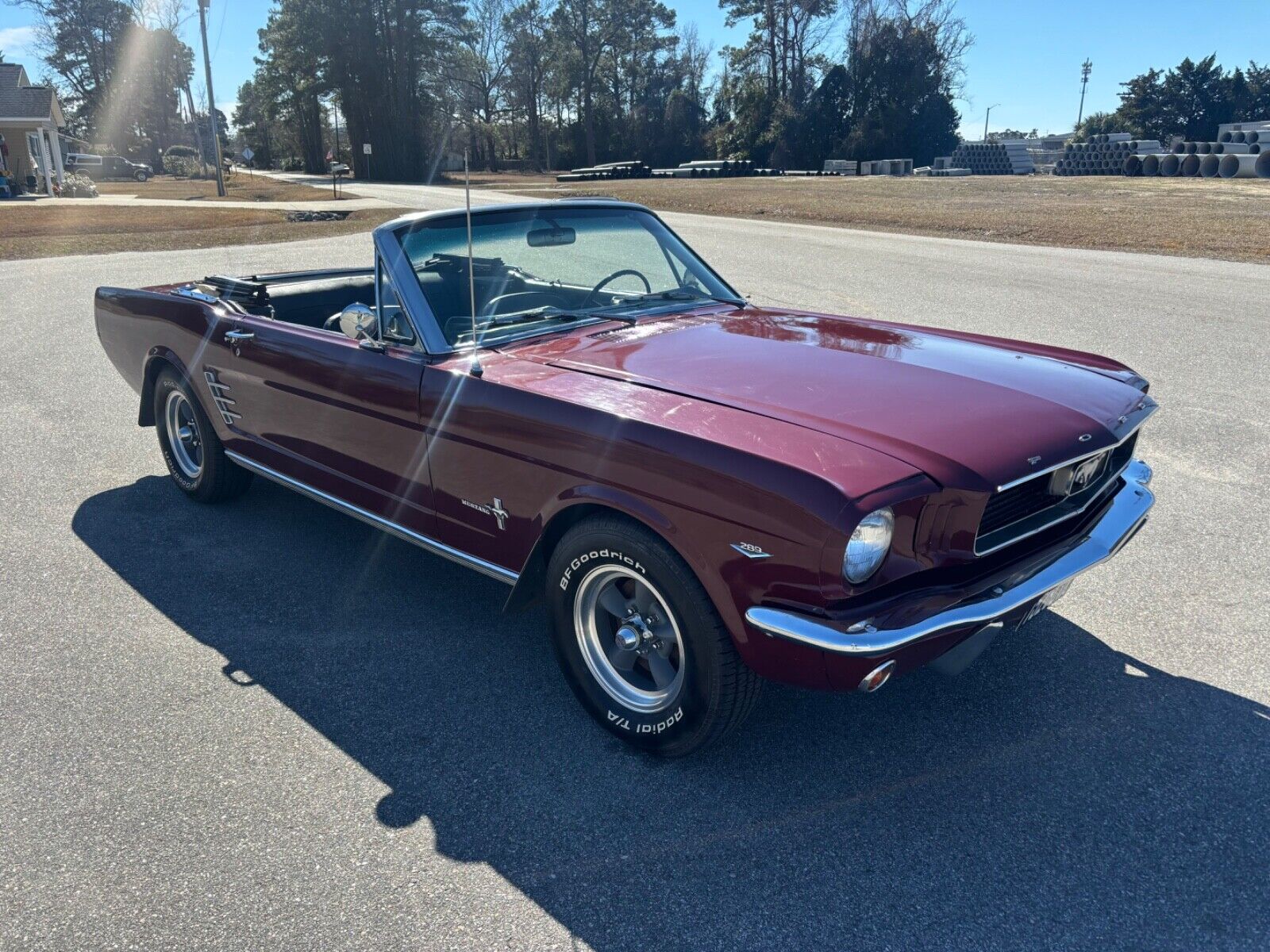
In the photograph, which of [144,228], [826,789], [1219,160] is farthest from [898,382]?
[1219,160]

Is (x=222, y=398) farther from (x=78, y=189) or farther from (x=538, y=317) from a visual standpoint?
(x=78, y=189)

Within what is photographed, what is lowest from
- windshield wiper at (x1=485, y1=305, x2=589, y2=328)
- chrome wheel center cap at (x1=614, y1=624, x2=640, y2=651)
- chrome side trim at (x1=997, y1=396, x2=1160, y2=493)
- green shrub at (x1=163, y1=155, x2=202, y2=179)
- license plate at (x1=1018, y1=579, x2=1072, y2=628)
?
chrome wheel center cap at (x1=614, y1=624, x2=640, y2=651)

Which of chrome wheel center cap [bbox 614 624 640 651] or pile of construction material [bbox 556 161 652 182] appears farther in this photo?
pile of construction material [bbox 556 161 652 182]

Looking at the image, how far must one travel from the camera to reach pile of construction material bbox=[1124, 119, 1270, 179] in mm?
32219

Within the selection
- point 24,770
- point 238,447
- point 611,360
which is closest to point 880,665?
point 611,360

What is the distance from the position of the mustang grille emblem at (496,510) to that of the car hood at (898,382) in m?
0.51

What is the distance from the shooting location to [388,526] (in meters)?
3.76

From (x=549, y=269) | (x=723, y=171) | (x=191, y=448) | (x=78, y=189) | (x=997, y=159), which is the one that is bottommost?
(x=191, y=448)

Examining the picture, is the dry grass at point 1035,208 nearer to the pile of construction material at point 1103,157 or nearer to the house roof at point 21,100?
the pile of construction material at point 1103,157

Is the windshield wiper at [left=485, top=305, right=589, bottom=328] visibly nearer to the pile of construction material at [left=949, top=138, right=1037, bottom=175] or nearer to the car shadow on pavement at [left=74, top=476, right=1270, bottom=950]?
the car shadow on pavement at [left=74, top=476, right=1270, bottom=950]

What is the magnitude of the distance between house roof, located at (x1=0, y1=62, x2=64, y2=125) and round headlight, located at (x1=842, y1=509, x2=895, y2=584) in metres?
49.5

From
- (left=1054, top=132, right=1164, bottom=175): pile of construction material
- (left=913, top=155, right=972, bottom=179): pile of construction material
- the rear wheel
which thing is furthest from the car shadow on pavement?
(left=913, top=155, right=972, bottom=179): pile of construction material

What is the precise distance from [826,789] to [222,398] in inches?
132

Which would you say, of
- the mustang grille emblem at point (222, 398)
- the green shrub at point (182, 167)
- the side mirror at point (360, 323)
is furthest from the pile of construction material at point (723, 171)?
the side mirror at point (360, 323)
